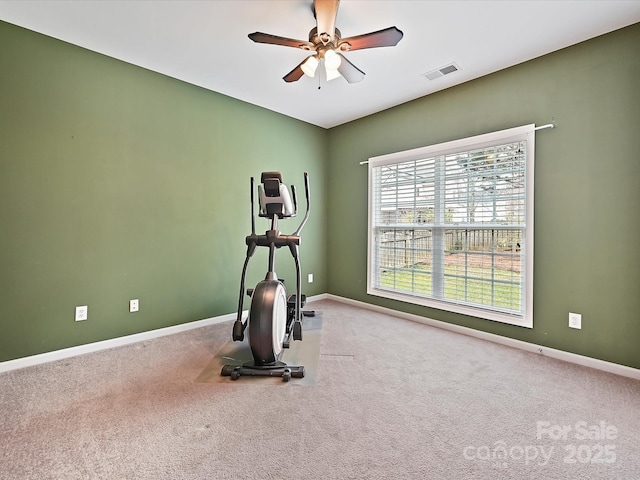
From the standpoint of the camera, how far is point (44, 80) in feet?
8.12

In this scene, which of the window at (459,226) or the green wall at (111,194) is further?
the window at (459,226)

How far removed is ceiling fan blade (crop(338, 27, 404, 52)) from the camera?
1.88 meters

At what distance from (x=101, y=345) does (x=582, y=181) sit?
4340 millimetres

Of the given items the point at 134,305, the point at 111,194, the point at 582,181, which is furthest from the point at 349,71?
the point at 134,305

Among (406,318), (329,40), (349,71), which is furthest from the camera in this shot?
(406,318)

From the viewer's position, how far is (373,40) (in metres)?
1.98

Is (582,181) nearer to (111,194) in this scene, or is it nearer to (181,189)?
(181,189)

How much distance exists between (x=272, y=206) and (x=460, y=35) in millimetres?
2027

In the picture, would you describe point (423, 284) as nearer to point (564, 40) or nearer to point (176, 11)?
point (564, 40)

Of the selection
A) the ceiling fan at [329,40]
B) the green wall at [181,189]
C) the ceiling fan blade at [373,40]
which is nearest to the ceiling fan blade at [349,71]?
the ceiling fan at [329,40]

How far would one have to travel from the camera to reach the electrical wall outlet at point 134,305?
2926mm

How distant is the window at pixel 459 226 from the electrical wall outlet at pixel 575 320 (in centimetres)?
28

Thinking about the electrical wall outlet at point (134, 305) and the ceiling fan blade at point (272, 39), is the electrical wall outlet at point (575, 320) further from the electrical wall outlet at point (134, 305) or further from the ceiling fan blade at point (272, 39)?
the electrical wall outlet at point (134, 305)

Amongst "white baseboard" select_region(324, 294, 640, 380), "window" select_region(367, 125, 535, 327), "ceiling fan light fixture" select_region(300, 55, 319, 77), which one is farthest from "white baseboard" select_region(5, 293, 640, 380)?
"ceiling fan light fixture" select_region(300, 55, 319, 77)
